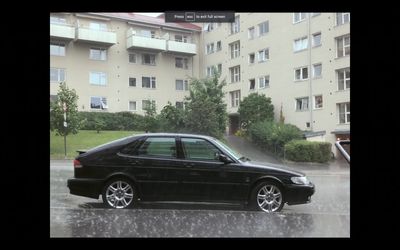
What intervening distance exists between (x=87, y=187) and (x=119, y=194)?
596 millimetres

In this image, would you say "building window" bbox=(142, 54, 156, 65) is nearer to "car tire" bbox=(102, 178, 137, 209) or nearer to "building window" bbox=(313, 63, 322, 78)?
"building window" bbox=(313, 63, 322, 78)

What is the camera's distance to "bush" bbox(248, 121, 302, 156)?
21.5 meters

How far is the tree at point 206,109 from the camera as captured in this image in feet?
59.6

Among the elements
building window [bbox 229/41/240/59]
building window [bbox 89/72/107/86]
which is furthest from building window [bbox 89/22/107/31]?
building window [bbox 229/41/240/59]

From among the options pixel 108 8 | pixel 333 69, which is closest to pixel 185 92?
pixel 333 69

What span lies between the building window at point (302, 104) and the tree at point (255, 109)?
211 centimetres

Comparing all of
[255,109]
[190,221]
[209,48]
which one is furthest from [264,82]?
[190,221]

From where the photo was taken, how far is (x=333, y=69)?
29.6 m

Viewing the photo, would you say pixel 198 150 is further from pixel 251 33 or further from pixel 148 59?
pixel 251 33

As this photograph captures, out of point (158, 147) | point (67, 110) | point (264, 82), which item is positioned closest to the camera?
point (158, 147)

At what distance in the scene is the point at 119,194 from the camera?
843cm

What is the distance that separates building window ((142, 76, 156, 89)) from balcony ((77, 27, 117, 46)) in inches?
104
